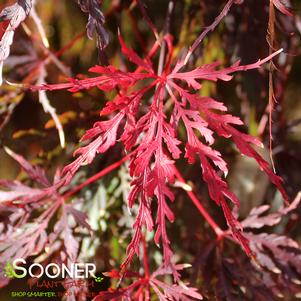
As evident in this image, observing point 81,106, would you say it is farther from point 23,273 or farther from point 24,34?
point 23,273

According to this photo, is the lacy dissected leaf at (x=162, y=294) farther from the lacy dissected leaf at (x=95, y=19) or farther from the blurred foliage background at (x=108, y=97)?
the lacy dissected leaf at (x=95, y=19)

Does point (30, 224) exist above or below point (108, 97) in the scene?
below

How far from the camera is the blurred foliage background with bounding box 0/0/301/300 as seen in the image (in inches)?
35.9

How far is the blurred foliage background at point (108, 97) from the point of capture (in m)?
0.91

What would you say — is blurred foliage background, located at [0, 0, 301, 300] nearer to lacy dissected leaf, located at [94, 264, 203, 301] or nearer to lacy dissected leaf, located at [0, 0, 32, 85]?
lacy dissected leaf, located at [94, 264, 203, 301]

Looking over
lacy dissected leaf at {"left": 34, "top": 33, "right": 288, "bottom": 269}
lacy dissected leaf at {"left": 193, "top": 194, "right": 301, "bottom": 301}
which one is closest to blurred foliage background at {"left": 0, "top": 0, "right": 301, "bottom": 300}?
lacy dissected leaf at {"left": 193, "top": 194, "right": 301, "bottom": 301}

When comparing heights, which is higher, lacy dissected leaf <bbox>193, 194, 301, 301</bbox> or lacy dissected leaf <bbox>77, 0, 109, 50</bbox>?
lacy dissected leaf <bbox>77, 0, 109, 50</bbox>

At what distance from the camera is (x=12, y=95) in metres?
0.91

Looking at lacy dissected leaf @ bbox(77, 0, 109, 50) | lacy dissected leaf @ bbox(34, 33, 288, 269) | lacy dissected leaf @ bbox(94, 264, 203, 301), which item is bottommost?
lacy dissected leaf @ bbox(94, 264, 203, 301)

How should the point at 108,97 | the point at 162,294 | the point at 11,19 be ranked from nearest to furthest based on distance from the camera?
the point at 11,19
the point at 162,294
the point at 108,97

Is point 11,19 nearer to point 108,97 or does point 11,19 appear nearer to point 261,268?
point 108,97

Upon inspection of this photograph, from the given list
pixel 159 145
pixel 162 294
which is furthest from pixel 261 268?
pixel 159 145

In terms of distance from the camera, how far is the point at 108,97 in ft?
2.96

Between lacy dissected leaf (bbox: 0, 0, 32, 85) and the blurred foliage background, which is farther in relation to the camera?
the blurred foliage background
